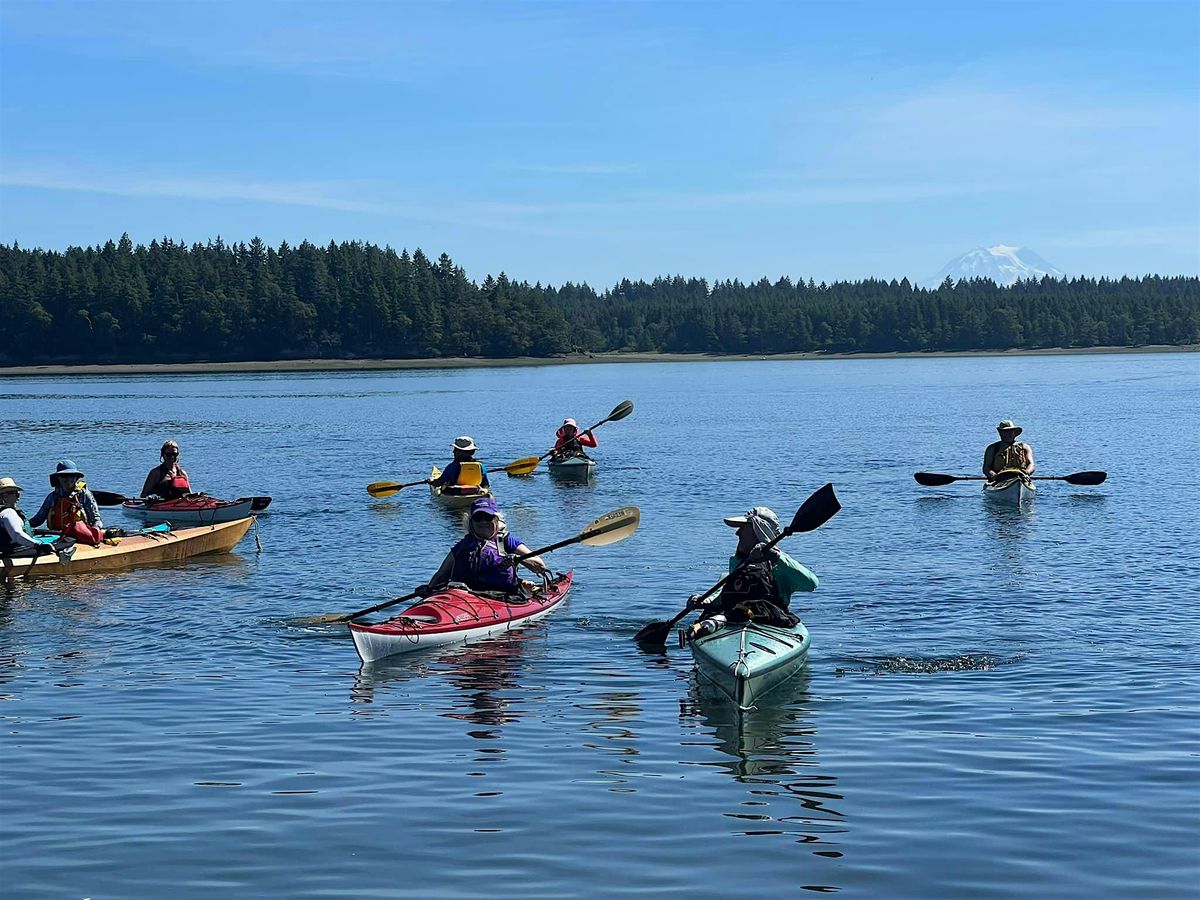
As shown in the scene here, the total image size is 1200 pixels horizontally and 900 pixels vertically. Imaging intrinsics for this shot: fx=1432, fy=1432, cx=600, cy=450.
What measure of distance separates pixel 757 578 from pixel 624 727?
9.74 feet

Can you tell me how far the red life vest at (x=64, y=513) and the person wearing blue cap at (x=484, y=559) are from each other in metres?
8.03

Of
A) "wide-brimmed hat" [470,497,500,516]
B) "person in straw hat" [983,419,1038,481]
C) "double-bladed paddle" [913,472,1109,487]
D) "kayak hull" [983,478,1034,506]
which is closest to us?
"wide-brimmed hat" [470,497,500,516]

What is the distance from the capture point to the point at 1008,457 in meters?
33.4

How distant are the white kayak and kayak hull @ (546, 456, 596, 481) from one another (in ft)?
38.5

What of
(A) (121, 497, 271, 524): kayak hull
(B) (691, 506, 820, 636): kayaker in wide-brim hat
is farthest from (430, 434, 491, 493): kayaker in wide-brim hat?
(B) (691, 506, 820, 636): kayaker in wide-brim hat

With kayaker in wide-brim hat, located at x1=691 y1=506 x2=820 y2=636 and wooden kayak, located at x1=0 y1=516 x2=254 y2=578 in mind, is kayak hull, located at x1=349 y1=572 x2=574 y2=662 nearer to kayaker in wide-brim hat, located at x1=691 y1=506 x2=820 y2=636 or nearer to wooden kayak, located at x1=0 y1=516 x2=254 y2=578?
kayaker in wide-brim hat, located at x1=691 y1=506 x2=820 y2=636

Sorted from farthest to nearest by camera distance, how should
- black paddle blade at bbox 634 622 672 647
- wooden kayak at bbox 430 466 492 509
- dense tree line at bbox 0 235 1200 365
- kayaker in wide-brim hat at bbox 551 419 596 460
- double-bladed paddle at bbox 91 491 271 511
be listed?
dense tree line at bbox 0 235 1200 365 → kayaker in wide-brim hat at bbox 551 419 596 460 → wooden kayak at bbox 430 466 492 509 → double-bladed paddle at bbox 91 491 271 511 → black paddle blade at bbox 634 622 672 647

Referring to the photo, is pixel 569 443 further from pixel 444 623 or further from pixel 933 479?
pixel 444 623

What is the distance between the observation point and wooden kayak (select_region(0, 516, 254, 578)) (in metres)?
22.4

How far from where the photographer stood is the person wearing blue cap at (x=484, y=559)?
18016 millimetres

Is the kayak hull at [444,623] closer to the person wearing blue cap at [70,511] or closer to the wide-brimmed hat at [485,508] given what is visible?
the wide-brimmed hat at [485,508]

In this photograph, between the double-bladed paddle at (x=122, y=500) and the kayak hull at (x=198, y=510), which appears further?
the kayak hull at (x=198, y=510)

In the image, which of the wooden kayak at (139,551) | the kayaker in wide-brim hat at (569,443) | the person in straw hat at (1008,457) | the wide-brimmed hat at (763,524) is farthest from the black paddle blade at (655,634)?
the kayaker in wide-brim hat at (569,443)

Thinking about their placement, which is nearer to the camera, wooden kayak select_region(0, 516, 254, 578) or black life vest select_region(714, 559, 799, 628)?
black life vest select_region(714, 559, 799, 628)
